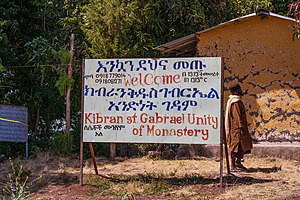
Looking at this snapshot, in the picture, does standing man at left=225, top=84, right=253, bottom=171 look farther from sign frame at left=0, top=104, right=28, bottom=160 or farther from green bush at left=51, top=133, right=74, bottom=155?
sign frame at left=0, top=104, right=28, bottom=160

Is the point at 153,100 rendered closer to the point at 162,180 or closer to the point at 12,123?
the point at 162,180

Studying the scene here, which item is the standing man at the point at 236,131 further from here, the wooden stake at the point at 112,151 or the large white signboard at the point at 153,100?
the wooden stake at the point at 112,151

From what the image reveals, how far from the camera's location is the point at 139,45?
1408 centimetres

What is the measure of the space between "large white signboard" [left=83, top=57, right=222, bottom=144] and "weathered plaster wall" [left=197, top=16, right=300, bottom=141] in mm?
3327

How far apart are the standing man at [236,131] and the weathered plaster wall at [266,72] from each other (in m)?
1.89

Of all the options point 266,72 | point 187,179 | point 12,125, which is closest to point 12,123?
point 12,125

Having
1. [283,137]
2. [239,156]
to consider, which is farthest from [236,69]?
[239,156]

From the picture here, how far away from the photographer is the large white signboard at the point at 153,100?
9.54m

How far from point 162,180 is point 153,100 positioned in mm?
1394

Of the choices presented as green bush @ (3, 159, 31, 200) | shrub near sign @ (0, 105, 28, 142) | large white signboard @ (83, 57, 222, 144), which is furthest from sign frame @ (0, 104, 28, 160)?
large white signboard @ (83, 57, 222, 144)

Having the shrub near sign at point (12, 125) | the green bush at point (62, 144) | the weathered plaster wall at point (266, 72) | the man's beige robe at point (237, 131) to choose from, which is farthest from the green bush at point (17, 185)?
the weathered plaster wall at point (266, 72)

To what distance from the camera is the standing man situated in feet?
34.9

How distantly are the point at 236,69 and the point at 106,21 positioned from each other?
3.38 meters

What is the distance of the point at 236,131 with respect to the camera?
34.9 feet
